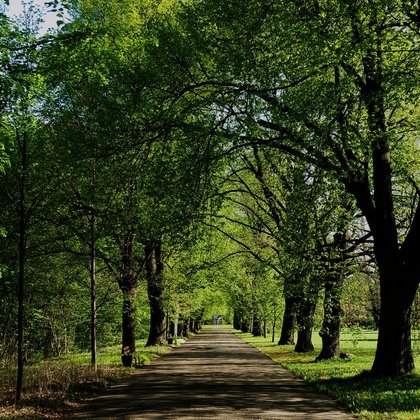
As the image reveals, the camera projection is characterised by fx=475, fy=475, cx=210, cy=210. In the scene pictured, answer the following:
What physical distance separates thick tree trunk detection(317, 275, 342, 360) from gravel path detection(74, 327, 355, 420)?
10.3 ft

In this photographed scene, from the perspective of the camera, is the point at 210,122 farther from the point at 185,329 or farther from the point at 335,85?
the point at 185,329

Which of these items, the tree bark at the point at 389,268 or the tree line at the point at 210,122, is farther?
the tree bark at the point at 389,268

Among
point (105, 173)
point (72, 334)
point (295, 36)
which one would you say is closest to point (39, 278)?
point (105, 173)

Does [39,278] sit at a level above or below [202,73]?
below

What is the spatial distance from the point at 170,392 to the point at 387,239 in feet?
24.6

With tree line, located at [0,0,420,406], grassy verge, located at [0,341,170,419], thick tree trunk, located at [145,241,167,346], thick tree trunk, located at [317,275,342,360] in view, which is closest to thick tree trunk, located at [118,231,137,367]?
grassy verge, located at [0,341,170,419]

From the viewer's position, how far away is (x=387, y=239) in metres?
13.8

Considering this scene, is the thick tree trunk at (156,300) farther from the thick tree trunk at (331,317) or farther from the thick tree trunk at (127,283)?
the thick tree trunk at (331,317)

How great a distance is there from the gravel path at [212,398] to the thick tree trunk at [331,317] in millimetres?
3153

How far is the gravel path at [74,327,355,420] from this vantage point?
948cm

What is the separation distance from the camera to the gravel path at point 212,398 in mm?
9484

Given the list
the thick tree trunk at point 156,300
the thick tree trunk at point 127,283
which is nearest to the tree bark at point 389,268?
the thick tree trunk at point 127,283

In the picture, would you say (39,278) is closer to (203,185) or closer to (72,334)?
(203,185)

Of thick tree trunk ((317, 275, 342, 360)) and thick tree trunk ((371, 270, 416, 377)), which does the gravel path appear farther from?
thick tree trunk ((317, 275, 342, 360))
